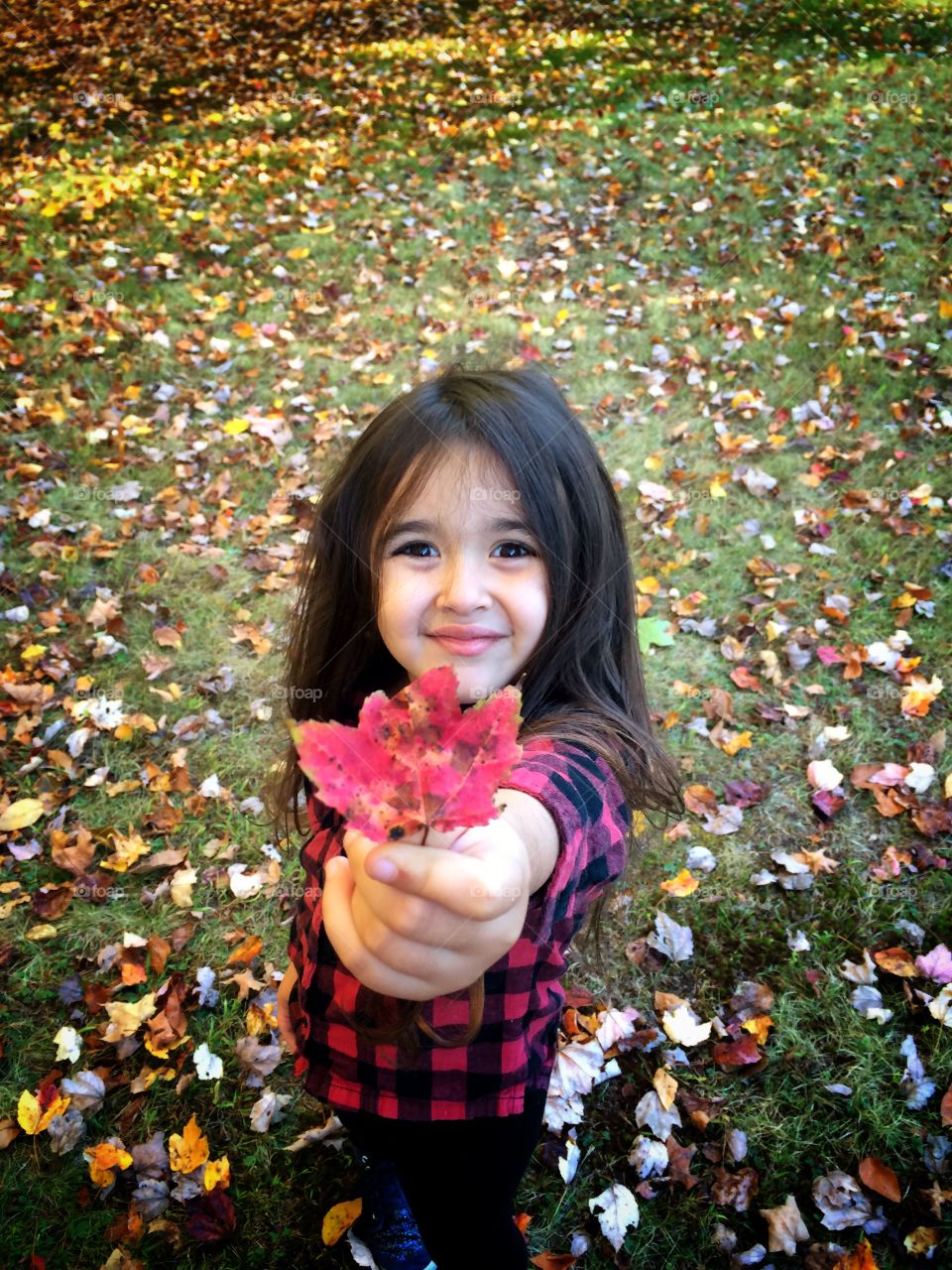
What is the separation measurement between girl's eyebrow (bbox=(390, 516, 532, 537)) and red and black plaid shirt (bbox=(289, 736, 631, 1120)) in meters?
0.39

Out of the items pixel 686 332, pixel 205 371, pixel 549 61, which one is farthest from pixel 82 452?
pixel 549 61

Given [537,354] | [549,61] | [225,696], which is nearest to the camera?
[225,696]

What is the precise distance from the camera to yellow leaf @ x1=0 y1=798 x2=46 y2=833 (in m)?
3.20

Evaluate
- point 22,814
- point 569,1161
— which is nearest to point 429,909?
point 569,1161

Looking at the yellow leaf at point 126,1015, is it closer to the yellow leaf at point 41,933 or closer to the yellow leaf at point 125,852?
the yellow leaf at point 41,933

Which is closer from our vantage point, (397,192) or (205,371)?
(205,371)

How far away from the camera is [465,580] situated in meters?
1.38

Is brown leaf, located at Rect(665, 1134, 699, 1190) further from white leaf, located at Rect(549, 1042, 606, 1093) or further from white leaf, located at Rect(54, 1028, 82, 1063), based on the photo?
white leaf, located at Rect(54, 1028, 82, 1063)

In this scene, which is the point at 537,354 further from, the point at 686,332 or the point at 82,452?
the point at 82,452

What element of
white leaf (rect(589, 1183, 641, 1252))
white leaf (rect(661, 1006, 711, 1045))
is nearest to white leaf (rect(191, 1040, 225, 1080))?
white leaf (rect(589, 1183, 641, 1252))

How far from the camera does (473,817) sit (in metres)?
0.79

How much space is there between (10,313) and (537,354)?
3.97 meters

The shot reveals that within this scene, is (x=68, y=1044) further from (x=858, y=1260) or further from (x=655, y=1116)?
(x=858, y=1260)

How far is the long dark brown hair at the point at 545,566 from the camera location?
1.54m
